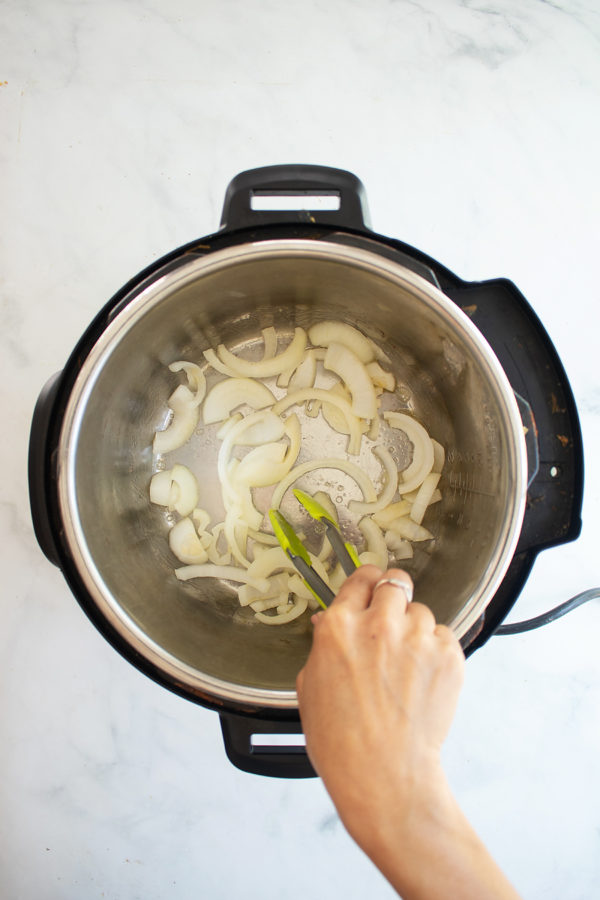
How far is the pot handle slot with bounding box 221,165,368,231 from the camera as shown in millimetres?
636

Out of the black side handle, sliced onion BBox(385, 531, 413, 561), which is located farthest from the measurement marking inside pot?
the black side handle

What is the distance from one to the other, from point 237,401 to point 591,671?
2.41 feet

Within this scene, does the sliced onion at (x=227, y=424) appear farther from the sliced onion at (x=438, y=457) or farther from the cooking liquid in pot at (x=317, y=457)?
the sliced onion at (x=438, y=457)

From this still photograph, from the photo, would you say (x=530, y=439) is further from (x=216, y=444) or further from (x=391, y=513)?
(x=216, y=444)

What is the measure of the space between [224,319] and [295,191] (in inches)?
8.8

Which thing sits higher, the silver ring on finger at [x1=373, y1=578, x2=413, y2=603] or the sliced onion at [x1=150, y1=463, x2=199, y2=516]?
the sliced onion at [x1=150, y1=463, x2=199, y2=516]

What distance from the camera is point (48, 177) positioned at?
3.05 ft

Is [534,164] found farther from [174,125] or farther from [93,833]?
[93,833]

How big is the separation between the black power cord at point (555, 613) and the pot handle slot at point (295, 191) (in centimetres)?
63

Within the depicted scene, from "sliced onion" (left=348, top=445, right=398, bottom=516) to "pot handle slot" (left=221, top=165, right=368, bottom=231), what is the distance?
364 mm

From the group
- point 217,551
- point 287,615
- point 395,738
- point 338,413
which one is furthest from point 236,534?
point 395,738

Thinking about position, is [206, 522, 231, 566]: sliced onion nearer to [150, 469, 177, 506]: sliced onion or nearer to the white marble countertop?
[150, 469, 177, 506]: sliced onion

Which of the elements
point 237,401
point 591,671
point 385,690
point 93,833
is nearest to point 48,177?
point 237,401

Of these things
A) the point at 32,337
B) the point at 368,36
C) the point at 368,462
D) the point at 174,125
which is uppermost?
the point at 368,36
